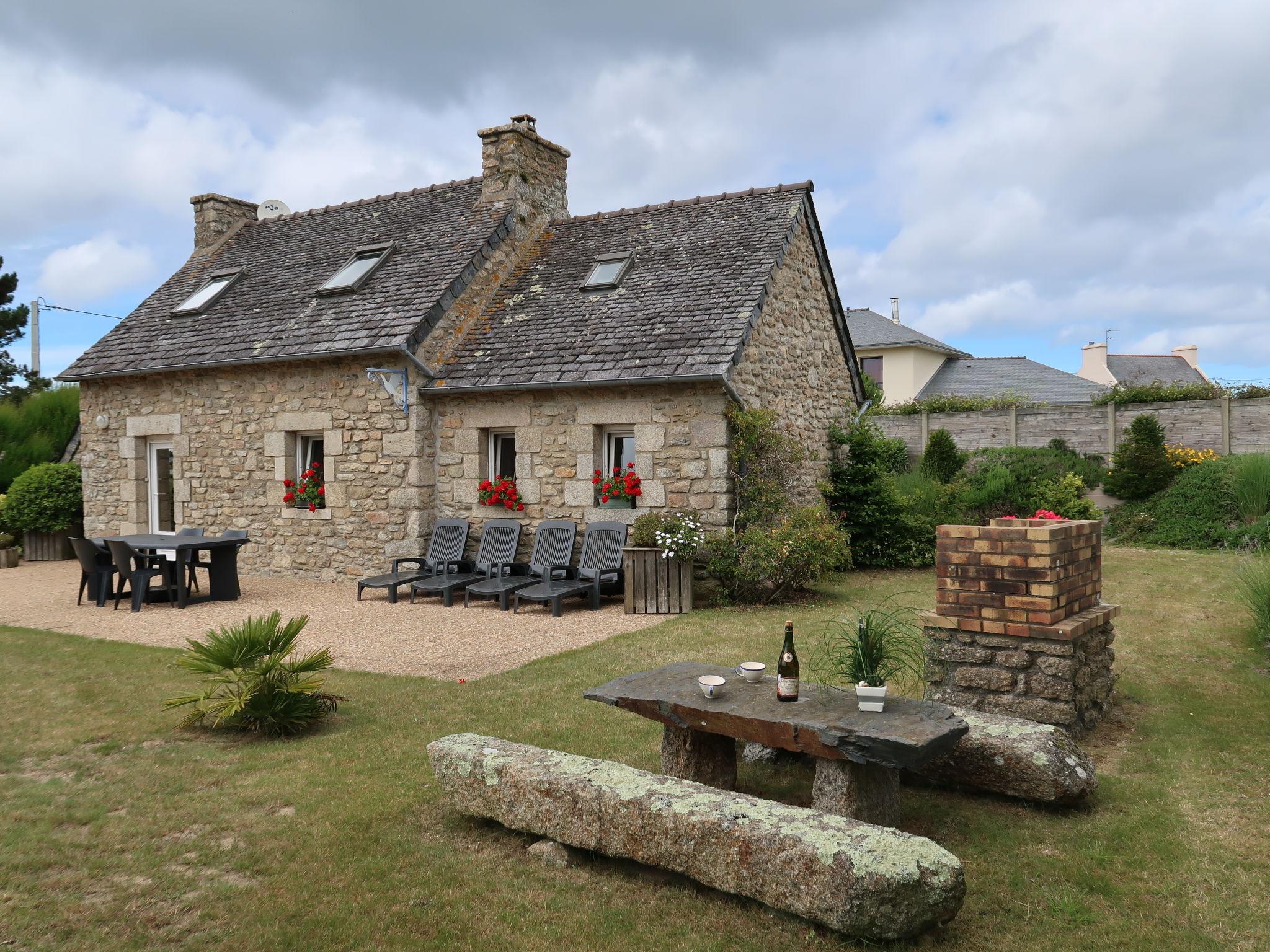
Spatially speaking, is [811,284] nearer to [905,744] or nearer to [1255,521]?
[1255,521]

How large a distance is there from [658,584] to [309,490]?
227 inches

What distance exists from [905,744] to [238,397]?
39.7 ft

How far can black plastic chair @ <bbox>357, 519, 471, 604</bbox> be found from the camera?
1105 centimetres

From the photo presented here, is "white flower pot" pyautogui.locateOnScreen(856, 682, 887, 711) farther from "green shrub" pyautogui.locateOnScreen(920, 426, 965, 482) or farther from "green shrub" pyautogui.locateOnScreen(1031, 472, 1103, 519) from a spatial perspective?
"green shrub" pyautogui.locateOnScreen(920, 426, 965, 482)

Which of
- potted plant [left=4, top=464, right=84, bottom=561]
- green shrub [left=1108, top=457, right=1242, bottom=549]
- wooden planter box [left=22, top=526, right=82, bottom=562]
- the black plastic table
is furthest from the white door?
green shrub [left=1108, top=457, right=1242, bottom=549]

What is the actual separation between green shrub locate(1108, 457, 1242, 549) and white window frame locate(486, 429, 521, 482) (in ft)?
32.0

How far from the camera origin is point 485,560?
1119cm

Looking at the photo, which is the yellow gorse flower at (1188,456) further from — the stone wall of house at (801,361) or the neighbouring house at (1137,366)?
the neighbouring house at (1137,366)

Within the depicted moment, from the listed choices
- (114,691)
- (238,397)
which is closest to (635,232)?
(238,397)

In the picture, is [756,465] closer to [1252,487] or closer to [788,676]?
[788,676]

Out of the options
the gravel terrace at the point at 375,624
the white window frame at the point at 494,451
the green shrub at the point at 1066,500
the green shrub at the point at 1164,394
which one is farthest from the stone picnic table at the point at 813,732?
the green shrub at the point at 1164,394

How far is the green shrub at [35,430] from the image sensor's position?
1730 centimetres

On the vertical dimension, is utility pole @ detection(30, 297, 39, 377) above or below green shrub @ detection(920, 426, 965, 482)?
above

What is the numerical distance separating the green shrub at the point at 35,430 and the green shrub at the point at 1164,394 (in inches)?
766
